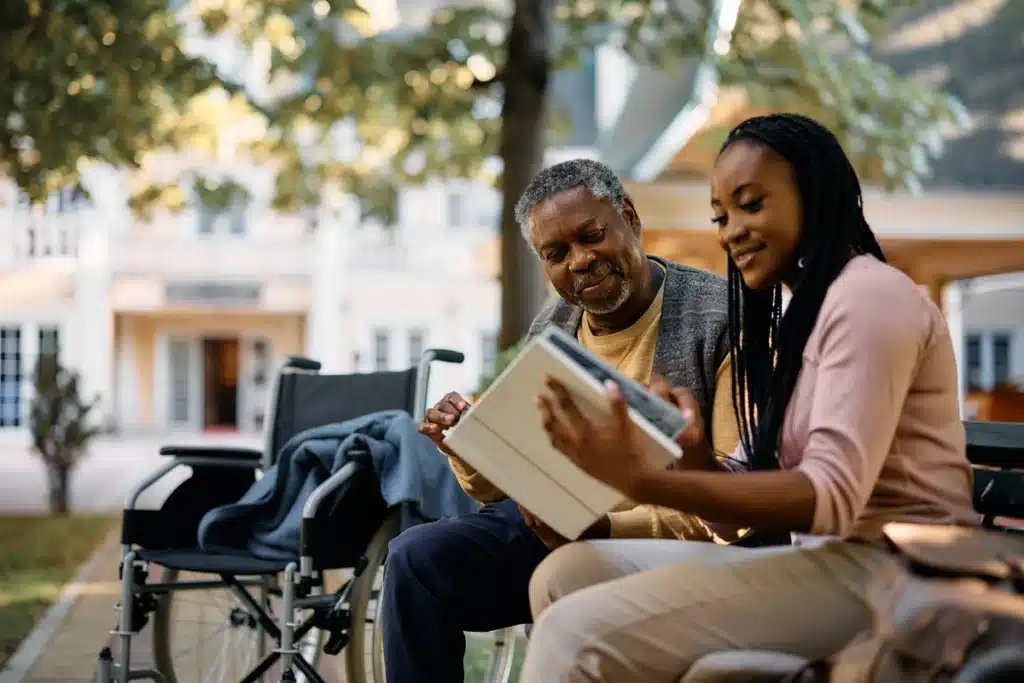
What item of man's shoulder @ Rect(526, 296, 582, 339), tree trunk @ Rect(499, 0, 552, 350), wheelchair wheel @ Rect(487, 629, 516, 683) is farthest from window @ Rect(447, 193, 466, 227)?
man's shoulder @ Rect(526, 296, 582, 339)

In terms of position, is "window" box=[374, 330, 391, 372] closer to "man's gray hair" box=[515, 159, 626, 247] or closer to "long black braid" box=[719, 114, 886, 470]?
"man's gray hair" box=[515, 159, 626, 247]

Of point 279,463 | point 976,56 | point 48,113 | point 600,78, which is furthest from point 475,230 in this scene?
point 279,463

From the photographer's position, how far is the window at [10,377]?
2650 centimetres

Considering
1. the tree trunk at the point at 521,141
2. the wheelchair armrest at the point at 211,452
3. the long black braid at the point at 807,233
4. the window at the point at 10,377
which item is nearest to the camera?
the long black braid at the point at 807,233

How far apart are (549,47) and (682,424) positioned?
744cm

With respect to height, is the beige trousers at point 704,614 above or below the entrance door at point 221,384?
above

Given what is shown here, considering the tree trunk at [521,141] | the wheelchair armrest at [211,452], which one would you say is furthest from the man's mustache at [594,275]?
the tree trunk at [521,141]

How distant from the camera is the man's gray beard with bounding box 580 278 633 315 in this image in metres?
2.86

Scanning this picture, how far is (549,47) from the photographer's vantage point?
8984mm

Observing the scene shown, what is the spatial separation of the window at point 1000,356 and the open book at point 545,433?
75.1 feet

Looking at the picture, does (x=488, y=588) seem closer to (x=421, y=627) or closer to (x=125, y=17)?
(x=421, y=627)

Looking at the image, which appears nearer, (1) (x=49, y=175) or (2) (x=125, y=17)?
(2) (x=125, y=17)

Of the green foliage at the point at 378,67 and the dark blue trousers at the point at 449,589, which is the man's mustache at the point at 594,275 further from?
the green foliage at the point at 378,67

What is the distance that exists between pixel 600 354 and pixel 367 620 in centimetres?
119
